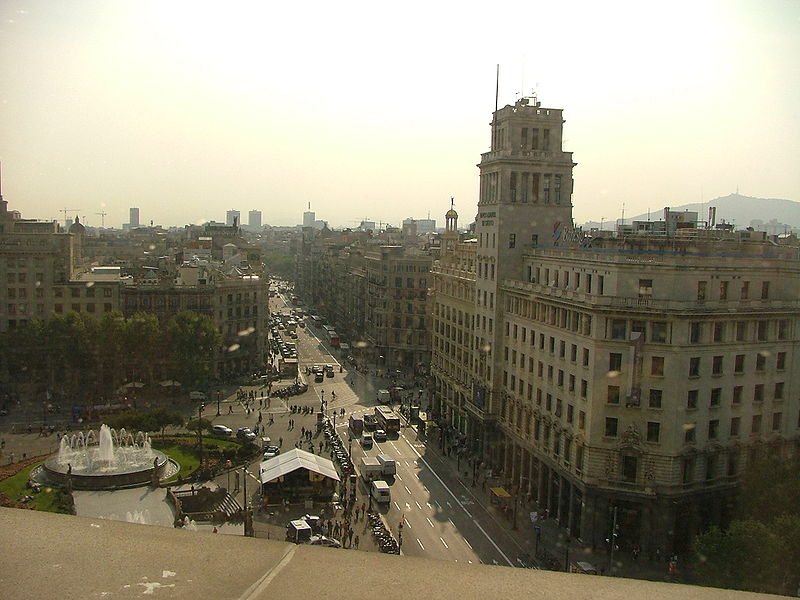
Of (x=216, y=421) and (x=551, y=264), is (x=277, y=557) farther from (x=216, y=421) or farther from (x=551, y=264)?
(x=216, y=421)

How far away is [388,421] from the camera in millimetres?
40656

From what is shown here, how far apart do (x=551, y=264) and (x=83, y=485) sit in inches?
808

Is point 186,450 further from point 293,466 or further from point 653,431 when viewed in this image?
point 653,431

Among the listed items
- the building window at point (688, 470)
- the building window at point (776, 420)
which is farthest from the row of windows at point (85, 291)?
the building window at point (776, 420)

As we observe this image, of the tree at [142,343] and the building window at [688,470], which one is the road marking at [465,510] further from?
the tree at [142,343]

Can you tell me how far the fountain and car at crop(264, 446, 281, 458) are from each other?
162 inches

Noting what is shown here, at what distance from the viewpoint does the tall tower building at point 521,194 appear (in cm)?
3366

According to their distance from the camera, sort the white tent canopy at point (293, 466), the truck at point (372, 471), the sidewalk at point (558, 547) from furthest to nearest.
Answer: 1. the truck at point (372, 471)
2. the white tent canopy at point (293, 466)
3. the sidewalk at point (558, 547)

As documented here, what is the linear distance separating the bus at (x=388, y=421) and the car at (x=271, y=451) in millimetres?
7387

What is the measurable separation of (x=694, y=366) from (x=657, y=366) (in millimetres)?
1196

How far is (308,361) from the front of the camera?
62.0m

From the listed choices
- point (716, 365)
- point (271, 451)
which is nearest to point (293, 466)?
point (271, 451)

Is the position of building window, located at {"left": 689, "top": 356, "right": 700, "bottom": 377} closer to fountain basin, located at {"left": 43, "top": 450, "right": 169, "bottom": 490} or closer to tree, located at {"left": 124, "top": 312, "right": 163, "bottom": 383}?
fountain basin, located at {"left": 43, "top": 450, "right": 169, "bottom": 490}

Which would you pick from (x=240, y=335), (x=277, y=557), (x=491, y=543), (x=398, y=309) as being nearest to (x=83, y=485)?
(x=491, y=543)
